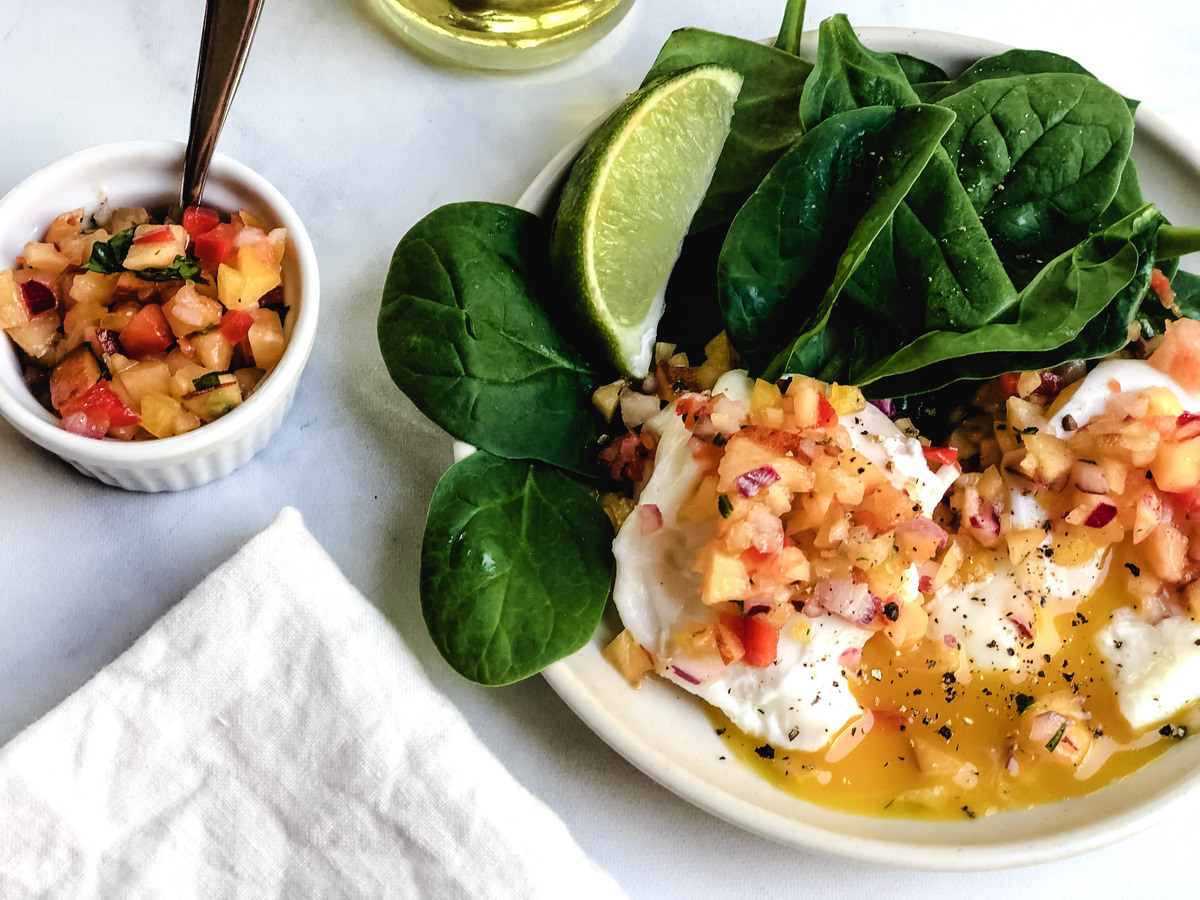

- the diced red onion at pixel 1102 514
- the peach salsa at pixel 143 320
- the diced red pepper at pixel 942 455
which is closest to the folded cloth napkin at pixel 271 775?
the peach salsa at pixel 143 320

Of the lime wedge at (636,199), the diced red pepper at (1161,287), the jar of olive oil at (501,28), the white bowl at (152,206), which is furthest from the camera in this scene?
the jar of olive oil at (501,28)

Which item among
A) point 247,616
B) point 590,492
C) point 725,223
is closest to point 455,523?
point 590,492

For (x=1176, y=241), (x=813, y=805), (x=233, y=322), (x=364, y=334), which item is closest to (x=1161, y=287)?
(x=1176, y=241)

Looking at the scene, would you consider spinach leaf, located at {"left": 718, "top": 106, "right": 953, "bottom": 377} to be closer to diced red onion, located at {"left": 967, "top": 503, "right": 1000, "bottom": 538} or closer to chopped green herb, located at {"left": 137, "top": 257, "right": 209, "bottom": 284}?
diced red onion, located at {"left": 967, "top": 503, "right": 1000, "bottom": 538}

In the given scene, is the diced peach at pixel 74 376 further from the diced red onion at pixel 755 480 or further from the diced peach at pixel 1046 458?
the diced peach at pixel 1046 458

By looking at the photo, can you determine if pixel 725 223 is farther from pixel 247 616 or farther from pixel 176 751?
pixel 176 751

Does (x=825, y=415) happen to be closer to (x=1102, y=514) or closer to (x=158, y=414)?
(x=1102, y=514)

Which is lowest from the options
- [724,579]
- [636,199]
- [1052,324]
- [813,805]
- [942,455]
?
[813,805]
